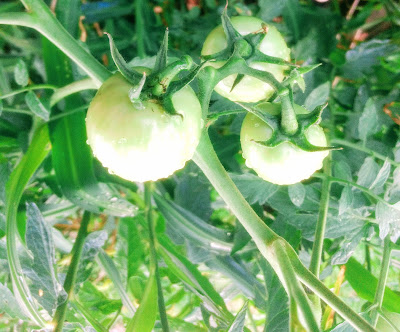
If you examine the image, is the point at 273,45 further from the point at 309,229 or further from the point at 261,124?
the point at 309,229

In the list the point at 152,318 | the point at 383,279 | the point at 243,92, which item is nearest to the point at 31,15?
the point at 243,92

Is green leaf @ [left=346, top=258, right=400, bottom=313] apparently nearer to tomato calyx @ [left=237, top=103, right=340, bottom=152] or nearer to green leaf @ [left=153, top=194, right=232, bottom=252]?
green leaf @ [left=153, top=194, right=232, bottom=252]

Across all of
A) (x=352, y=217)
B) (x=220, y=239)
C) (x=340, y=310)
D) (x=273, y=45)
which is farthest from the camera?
(x=220, y=239)

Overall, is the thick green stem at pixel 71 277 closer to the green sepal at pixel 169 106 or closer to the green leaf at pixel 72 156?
the green leaf at pixel 72 156

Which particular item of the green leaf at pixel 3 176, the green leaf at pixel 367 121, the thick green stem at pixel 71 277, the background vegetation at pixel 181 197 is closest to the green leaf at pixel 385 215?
the background vegetation at pixel 181 197

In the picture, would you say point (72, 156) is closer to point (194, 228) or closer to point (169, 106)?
point (194, 228)

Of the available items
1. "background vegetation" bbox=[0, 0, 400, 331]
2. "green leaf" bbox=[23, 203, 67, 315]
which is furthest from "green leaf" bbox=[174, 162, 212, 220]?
"green leaf" bbox=[23, 203, 67, 315]

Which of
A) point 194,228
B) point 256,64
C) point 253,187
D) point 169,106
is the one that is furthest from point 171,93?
point 194,228
